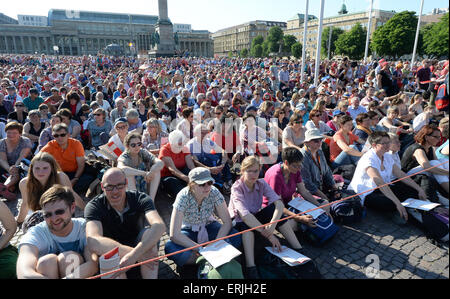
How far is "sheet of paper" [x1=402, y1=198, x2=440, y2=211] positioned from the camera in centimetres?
344

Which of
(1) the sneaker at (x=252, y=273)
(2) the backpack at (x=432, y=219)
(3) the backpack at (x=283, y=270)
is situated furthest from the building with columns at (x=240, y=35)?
(1) the sneaker at (x=252, y=273)

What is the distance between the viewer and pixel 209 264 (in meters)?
2.67

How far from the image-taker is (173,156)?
→ 4.86 m

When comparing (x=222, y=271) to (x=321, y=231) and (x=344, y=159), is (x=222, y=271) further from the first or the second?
(x=344, y=159)

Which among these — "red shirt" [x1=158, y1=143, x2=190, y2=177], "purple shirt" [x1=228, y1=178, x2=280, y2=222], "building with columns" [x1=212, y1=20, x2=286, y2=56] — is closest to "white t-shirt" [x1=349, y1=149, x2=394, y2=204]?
"purple shirt" [x1=228, y1=178, x2=280, y2=222]

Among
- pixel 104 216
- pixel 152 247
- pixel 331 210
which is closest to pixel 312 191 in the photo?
pixel 331 210

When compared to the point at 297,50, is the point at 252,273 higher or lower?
lower

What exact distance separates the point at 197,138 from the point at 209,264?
2.83 metres

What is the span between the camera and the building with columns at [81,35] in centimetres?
9206

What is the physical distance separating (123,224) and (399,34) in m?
44.7

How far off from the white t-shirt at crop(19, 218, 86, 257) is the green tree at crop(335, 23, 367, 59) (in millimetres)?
60285

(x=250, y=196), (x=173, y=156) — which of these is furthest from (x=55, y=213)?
(x=173, y=156)

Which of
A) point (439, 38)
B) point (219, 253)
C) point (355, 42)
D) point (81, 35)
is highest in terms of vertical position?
point (81, 35)
